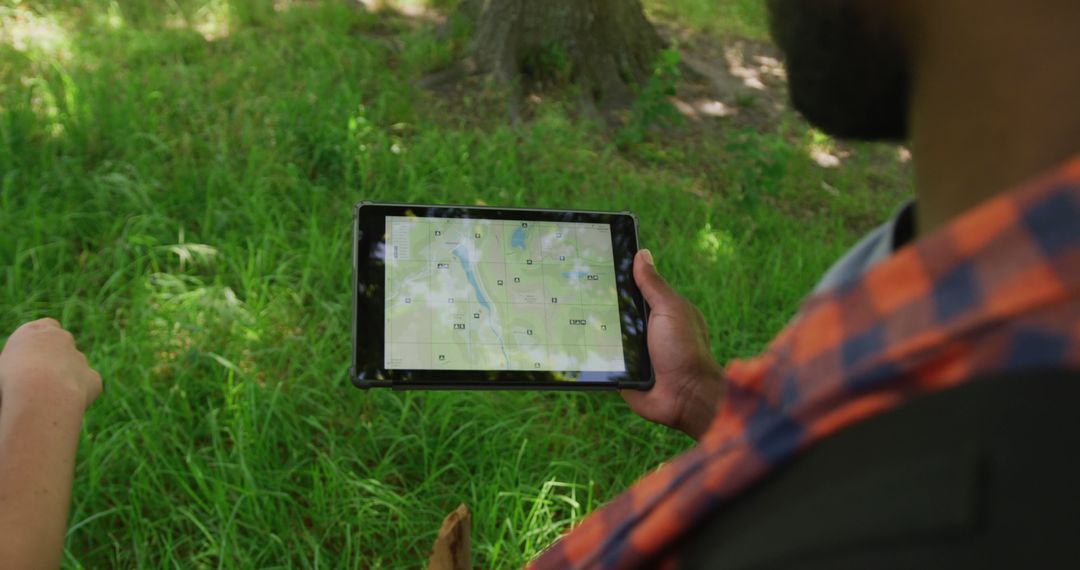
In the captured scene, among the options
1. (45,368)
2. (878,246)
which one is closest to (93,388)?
(45,368)

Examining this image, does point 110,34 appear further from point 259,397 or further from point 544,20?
point 259,397

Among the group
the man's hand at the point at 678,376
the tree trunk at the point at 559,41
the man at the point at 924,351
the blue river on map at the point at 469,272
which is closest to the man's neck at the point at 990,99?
the man at the point at 924,351

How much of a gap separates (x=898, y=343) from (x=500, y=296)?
119 centimetres

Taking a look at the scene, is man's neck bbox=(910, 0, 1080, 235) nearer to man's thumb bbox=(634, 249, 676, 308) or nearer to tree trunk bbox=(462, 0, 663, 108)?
man's thumb bbox=(634, 249, 676, 308)

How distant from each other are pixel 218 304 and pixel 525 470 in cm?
111

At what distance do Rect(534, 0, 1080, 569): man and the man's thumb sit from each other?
0.98m

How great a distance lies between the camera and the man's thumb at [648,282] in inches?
67.2

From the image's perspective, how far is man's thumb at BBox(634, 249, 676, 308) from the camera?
5.60 feet

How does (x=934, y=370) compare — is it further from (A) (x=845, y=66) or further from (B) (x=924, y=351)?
(A) (x=845, y=66)

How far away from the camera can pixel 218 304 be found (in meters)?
2.46

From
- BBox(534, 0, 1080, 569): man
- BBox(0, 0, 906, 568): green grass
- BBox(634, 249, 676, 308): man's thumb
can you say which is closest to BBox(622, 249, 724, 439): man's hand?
BBox(634, 249, 676, 308): man's thumb

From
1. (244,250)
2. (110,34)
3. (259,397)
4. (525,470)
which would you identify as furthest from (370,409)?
(110,34)

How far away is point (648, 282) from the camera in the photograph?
5.64ft

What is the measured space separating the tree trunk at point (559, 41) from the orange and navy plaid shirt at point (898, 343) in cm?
368
